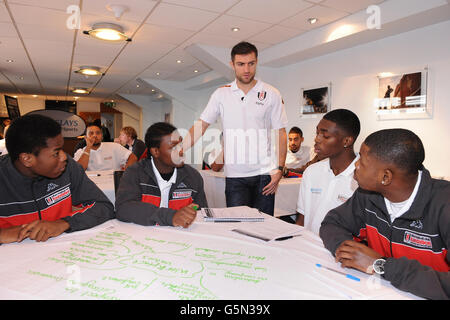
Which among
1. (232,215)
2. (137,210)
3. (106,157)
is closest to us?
(137,210)

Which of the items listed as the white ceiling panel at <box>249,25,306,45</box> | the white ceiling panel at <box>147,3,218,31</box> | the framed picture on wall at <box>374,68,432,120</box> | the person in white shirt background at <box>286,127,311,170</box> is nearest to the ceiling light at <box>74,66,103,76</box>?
the white ceiling panel at <box>147,3,218,31</box>

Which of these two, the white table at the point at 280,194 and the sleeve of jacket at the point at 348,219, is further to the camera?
the white table at the point at 280,194

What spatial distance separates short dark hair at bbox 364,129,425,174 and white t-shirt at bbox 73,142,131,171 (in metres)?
3.70

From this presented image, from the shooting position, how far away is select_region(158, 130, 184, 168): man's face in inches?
75.5

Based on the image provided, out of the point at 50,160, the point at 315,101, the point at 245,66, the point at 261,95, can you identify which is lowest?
the point at 50,160

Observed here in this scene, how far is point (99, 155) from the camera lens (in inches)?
163

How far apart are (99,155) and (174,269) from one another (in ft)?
11.7

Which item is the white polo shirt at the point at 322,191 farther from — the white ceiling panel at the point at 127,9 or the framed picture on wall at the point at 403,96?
the white ceiling panel at the point at 127,9

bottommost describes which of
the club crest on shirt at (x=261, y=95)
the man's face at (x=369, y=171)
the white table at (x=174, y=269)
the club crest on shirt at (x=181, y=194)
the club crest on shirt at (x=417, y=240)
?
the white table at (x=174, y=269)

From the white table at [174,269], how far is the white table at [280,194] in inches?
71.5

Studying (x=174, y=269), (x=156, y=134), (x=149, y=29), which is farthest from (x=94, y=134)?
(x=174, y=269)

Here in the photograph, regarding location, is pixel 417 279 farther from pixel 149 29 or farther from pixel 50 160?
pixel 149 29

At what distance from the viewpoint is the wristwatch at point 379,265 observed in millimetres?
943

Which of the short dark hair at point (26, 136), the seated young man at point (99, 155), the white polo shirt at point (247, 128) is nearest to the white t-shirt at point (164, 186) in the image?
the white polo shirt at point (247, 128)
